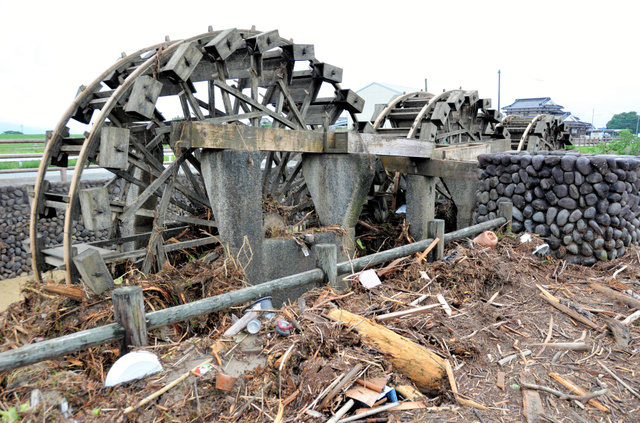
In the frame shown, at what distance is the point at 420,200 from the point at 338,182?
1.87 m

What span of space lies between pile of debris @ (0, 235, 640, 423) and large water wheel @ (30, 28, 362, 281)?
0.88m

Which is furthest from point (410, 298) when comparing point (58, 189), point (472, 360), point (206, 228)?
point (58, 189)

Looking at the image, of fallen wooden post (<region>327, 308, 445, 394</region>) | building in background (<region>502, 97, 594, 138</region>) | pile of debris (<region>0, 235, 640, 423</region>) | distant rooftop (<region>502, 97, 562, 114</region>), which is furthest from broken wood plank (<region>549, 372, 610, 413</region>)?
distant rooftop (<region>502, 97, 562, 114</region>)

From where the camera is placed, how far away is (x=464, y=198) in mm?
8719

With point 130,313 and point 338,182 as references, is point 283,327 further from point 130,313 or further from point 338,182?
point 338,182

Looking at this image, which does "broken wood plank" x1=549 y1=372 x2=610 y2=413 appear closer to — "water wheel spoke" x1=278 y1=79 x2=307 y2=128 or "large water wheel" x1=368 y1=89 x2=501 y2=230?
"large water wheel" x1=368 y1=89 x2=501 y2=230

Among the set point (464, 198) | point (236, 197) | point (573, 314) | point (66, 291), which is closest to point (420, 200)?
point (464, 198)

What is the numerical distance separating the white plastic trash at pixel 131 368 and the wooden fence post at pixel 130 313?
0.10 m

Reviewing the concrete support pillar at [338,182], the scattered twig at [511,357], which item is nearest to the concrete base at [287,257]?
the concrete support pillar at [338,182]

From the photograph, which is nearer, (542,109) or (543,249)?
(543,249)

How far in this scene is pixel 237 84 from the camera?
31.4 ft

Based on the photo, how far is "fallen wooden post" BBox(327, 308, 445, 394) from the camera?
3346mm

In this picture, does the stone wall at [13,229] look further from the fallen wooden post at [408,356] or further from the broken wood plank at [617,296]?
the broken wood plank at [617,296]

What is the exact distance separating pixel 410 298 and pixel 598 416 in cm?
188
